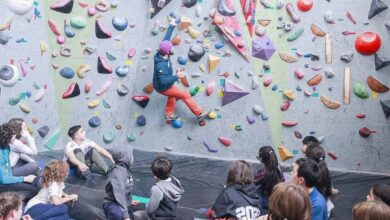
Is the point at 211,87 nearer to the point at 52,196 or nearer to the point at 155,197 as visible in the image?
the point at 155,197

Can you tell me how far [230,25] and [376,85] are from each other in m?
1.92

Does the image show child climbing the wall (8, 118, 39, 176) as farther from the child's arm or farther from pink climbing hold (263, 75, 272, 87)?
pink climbing hold (263, 75, 272, 87)

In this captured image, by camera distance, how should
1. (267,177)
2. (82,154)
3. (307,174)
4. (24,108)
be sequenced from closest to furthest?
(307,174)
(267,177)
(82,154)
(24,108)

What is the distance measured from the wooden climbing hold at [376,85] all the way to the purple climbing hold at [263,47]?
1.19 m

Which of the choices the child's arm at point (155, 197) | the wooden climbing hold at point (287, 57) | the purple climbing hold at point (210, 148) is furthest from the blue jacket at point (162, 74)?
the child's arm at point (155, 197)

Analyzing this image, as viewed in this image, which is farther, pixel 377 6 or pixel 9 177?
pixel 377 6

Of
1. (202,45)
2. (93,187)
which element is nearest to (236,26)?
(202,45)

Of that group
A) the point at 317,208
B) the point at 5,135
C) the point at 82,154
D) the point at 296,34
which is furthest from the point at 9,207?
A: the point at 296,34

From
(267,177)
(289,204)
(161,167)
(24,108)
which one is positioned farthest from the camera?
(24,108)

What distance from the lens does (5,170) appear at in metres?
4.05

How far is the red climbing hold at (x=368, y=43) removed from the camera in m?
5.20

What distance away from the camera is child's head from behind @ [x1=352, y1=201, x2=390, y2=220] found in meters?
2.09

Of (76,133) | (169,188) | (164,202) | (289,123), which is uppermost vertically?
(289,123)

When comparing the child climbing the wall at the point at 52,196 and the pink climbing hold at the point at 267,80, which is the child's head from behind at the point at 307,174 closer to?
the child climbing the wall at the point at 52,196
